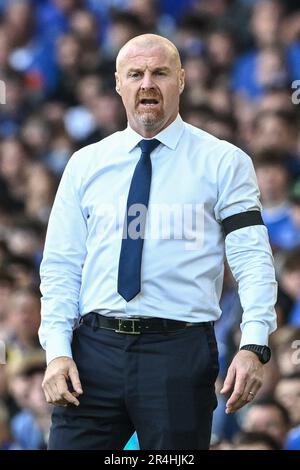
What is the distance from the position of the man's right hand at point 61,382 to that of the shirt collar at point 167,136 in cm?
64

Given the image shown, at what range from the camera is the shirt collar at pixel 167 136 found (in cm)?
392

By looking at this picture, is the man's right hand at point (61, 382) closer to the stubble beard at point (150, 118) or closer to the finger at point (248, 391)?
the finger at point (248, 391)

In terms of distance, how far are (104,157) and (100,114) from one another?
5.52 meters

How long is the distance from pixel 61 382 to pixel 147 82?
2.81 ft

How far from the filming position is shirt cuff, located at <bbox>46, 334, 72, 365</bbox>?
380cm

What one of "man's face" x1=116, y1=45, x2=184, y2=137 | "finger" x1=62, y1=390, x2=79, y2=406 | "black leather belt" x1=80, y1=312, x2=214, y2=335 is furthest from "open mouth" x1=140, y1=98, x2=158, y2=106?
"finger" x1=62, y1=390, x2=79, y2=406

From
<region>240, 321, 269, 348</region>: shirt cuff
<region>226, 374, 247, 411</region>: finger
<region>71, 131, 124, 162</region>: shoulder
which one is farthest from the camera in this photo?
<region>71, 131, 124, 162</region>: shoulder

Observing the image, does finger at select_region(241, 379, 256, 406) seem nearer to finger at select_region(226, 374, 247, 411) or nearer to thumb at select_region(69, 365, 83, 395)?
finger at select_region(226, 374, 247, 411)

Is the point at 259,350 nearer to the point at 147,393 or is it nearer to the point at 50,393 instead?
the point at 147,393

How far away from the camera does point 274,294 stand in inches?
148

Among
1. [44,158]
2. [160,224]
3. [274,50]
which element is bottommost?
[160,224]

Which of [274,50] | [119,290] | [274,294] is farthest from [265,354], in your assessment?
[274,50]
